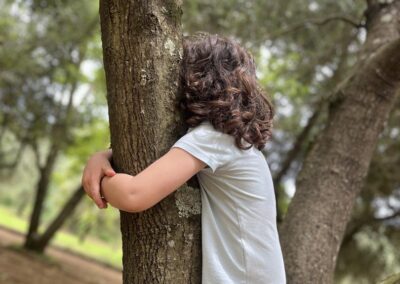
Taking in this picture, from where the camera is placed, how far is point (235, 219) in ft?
5.93

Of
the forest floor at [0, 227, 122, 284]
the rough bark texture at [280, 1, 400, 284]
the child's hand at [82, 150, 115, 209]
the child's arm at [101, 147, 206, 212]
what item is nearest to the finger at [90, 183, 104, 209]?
the child's hand at [82, 150, 115, 209]

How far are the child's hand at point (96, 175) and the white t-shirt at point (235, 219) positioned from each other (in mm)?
310

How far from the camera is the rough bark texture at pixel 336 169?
2646 millimetres

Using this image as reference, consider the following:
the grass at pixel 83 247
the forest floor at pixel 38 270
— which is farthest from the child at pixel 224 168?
the grass at pixel 83 247

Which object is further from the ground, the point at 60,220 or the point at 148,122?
the point at 148,122

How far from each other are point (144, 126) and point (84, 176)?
293mm

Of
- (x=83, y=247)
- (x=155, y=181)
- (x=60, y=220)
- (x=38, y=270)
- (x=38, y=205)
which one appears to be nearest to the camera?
(x=155, y=181)

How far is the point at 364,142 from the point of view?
2.89 meters

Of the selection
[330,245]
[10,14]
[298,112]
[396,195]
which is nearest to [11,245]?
[10,14]

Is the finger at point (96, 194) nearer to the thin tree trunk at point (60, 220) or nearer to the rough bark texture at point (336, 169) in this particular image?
the rough bark texture at point (336, 169)

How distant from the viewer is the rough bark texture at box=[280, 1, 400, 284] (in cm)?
265

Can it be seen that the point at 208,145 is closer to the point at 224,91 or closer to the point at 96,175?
the point at 224,91

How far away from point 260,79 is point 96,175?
647cm

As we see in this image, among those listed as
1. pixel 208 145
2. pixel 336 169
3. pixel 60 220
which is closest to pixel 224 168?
pixel 208 145
